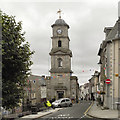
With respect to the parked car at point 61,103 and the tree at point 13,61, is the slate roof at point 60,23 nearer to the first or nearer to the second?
the parked car at point 61,103

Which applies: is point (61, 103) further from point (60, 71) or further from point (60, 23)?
point (60, 23)

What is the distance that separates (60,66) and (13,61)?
4570cm

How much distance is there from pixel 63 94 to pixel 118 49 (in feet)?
112

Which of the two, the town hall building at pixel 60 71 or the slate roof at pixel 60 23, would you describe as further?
the slate roof at pixel 60 23

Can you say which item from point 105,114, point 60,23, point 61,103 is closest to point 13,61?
point 105,114

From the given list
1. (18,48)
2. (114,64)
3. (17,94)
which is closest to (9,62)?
(18,48)

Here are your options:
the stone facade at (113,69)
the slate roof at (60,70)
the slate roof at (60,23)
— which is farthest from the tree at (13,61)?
the slate roof at (60,23)

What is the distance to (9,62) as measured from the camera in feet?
48.8

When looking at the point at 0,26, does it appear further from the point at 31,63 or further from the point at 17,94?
the point at 17,94

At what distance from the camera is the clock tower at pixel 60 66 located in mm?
59219

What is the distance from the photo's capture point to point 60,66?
2373 inches

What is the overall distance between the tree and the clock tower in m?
43.2

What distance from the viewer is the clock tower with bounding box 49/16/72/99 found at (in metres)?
59.2

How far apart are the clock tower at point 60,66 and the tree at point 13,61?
43221 millimetres
